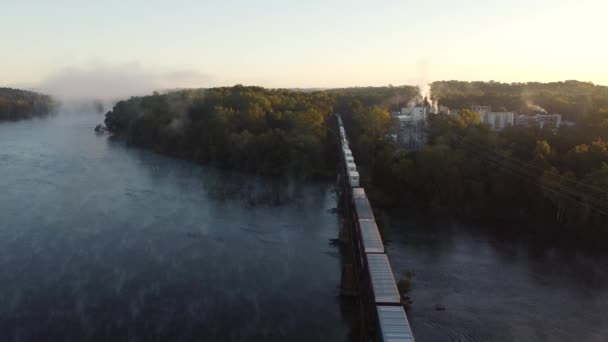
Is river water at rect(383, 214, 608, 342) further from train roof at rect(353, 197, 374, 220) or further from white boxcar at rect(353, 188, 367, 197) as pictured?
white boxcar at rect(353, 188, 367, 197)

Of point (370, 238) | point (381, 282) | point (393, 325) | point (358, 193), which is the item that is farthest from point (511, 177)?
point (393, 325)

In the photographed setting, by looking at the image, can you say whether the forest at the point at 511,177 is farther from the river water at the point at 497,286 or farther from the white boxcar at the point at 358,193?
the white boxcar at the point at 358,193

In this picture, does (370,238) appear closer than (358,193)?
Yes

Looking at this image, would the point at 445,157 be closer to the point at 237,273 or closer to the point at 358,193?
the point at 358,193

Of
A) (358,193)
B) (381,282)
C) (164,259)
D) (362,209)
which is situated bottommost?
(164,259)

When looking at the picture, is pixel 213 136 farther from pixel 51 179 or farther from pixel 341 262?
pixel 341 262
